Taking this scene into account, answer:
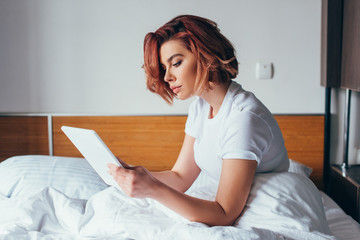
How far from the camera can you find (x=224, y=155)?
1.08 metres

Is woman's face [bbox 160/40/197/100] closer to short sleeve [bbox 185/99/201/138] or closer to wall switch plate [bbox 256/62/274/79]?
short sleeve [bbox 185/99/201/138]

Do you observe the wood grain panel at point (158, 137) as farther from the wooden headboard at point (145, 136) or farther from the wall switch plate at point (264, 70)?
the wall switch plate at point (264, 70)

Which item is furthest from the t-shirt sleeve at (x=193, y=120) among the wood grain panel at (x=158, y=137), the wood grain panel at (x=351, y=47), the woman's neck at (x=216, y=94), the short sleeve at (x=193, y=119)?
the wood grain panel at (x=351, y=47)

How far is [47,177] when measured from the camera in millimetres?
1802

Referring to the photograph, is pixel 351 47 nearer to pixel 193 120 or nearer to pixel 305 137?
pixel 305 137

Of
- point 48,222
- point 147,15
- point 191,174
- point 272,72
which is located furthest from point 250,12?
point 48,222

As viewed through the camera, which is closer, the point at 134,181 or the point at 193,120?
the point at 134,181

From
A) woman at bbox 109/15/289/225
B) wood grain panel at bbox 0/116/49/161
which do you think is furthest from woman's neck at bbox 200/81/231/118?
wood grain panel at bbox 0/116/49/161

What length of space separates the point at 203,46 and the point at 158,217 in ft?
1.74

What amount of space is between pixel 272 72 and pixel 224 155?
125 cm

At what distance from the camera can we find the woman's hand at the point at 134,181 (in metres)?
0.99

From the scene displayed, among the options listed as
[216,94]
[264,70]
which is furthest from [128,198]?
[264,70]

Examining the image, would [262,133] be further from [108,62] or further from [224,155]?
[108,62]

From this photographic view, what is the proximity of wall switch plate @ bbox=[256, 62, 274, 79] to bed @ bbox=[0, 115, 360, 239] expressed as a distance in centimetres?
25
